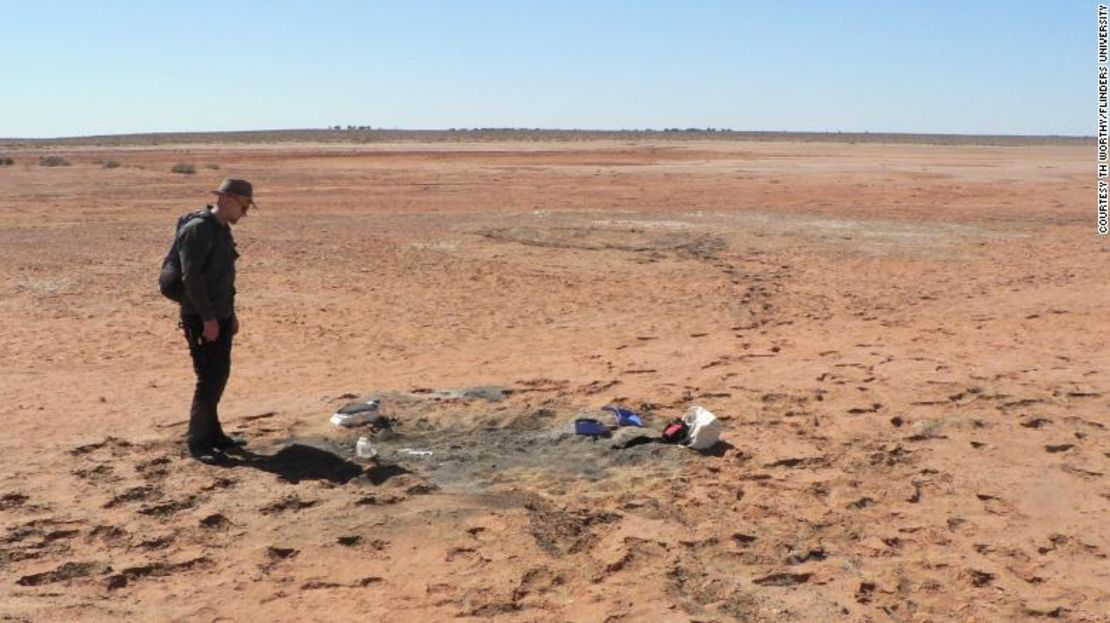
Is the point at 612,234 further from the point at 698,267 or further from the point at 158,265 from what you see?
the point at 158,265

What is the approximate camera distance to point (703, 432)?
21.3 ft

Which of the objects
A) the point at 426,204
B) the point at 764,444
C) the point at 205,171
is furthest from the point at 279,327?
the point at 205,171

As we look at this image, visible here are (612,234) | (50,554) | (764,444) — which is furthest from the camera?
(612,234)

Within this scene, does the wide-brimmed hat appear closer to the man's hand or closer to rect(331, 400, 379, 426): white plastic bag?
the man's hand

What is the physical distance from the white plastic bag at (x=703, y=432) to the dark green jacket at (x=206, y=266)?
9.41ft

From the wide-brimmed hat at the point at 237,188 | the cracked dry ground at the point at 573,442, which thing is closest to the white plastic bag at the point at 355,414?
the cracked dry ground at the point at 573,442

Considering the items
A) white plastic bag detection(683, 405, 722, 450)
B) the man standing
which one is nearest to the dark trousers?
the man standing

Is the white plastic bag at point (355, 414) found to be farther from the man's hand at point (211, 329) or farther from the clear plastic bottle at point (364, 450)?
the man's hand at point (211, 329)

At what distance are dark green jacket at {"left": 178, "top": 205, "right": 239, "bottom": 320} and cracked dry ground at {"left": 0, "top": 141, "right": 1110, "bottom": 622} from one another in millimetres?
930

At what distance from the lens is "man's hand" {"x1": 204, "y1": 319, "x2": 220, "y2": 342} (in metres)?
6.10

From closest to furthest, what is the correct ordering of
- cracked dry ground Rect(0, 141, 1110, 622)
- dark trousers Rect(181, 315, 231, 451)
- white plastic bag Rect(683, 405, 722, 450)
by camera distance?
cracked dry ground Rect(0, 141, 1110, 622) → dark trousers Rect(181, 315, 231, 451) → white plastic bag Rect(683, 405, 722, 450)

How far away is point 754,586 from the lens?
483 cm

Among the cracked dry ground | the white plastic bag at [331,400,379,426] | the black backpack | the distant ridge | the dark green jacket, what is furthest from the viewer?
the distant ridge

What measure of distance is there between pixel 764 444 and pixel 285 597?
10.4 ft
